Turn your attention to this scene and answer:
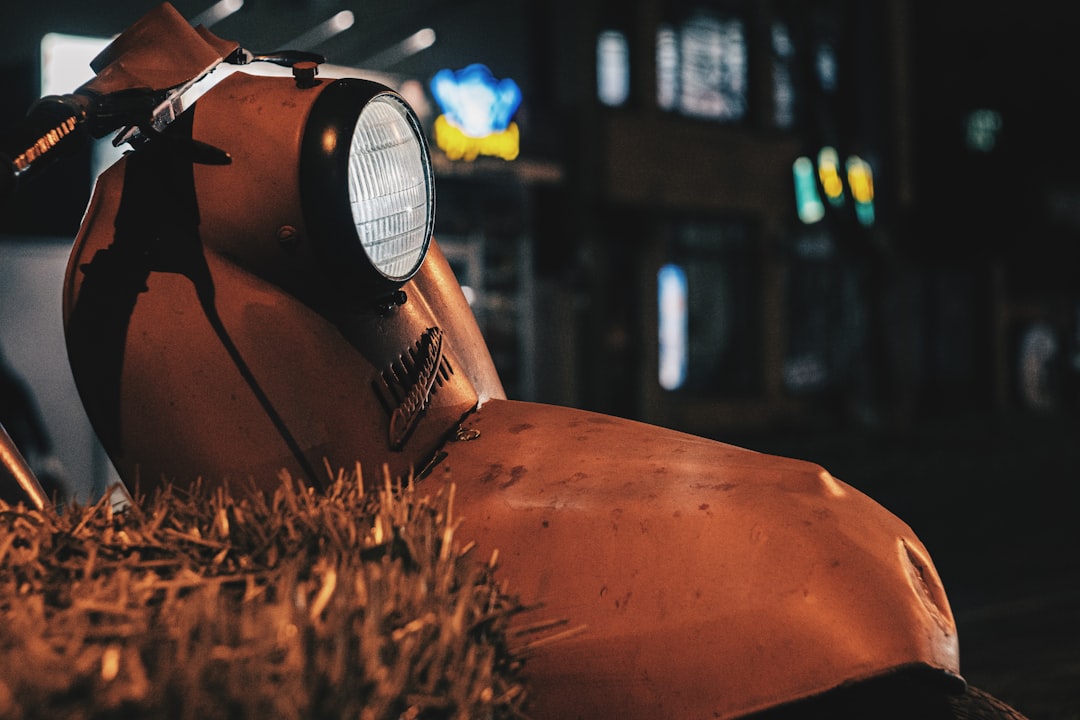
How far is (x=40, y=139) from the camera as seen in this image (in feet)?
4.48

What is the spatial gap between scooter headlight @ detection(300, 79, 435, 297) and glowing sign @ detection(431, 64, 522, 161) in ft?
43.1

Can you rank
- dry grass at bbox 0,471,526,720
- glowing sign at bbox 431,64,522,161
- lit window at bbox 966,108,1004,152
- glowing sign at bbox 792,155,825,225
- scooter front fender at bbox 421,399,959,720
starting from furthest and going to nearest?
lit window at bbox 966,108,1004,152, glowing sign at bbox 792,155,825,225, glowing sign at bbox 431,64,522,161, scooter front fender at bbox 421,399,959,720, dry grass at bbox 0,471,526,720

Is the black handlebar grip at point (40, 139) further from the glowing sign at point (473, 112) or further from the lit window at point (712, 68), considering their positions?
the lit window at point (712, 68)

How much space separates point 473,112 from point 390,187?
13.6 meters

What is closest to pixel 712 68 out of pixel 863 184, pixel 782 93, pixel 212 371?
pixel 782 93

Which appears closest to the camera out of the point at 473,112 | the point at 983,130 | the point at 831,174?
the point at 473,112

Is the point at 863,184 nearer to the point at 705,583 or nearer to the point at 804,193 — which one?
the point at 804,193

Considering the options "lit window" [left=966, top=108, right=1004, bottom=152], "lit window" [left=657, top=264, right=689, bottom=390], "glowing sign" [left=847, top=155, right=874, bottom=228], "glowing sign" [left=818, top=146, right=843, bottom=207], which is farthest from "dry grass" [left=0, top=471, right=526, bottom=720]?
"lit window" [left=966, top=108, right=1004, bottom=152]

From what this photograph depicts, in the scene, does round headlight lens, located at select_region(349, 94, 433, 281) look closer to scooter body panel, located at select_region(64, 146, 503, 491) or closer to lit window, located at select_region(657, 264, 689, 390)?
scooter body panel, located at select_region(64, 146, 503, 491)

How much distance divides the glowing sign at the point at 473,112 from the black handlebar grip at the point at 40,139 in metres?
13.2

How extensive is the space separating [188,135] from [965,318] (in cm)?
2539

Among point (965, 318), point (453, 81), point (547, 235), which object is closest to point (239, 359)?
point (453, 81)

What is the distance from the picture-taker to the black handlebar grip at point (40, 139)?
133 centimetres

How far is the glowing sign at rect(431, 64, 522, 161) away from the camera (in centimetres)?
1444
